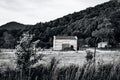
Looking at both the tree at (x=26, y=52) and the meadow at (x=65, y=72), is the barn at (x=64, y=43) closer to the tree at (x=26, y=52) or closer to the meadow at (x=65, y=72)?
the tree at (x=26, y=52)

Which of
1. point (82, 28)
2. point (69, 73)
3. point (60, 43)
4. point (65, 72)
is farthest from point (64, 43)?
point (69, 73)

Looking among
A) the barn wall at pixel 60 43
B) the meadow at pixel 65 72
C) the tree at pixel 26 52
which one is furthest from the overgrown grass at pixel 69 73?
the barn wall at pixel 60 43

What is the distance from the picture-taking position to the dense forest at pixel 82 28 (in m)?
81.6

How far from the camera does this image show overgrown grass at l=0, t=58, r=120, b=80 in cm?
850

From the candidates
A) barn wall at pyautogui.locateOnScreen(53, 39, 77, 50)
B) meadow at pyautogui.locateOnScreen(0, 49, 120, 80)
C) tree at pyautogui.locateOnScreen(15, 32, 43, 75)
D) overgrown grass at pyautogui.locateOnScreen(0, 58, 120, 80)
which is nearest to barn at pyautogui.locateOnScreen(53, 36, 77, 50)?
barn wall at pyautogui.locateOnScreen(53, 39, 77, 50)

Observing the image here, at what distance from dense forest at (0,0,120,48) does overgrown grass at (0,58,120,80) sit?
64698mm

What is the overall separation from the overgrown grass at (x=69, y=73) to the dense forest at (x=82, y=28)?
64.7 metres

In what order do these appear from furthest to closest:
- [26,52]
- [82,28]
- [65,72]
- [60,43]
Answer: [82,28] < [60,43] < [26,52] < [65,72]

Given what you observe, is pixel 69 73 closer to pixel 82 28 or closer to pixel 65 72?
pixel 65 72

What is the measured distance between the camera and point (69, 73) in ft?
28.6

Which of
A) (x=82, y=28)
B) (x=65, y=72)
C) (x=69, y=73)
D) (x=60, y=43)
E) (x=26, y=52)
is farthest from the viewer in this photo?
(x=82, y=28)

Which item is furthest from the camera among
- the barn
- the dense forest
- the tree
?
the dense forest

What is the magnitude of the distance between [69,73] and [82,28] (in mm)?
104651

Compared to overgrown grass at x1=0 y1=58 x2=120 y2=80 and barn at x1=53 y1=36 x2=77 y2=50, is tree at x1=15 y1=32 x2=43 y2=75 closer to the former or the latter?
overgrown grass at x1=0 y1=58 x2=120 y2=80
